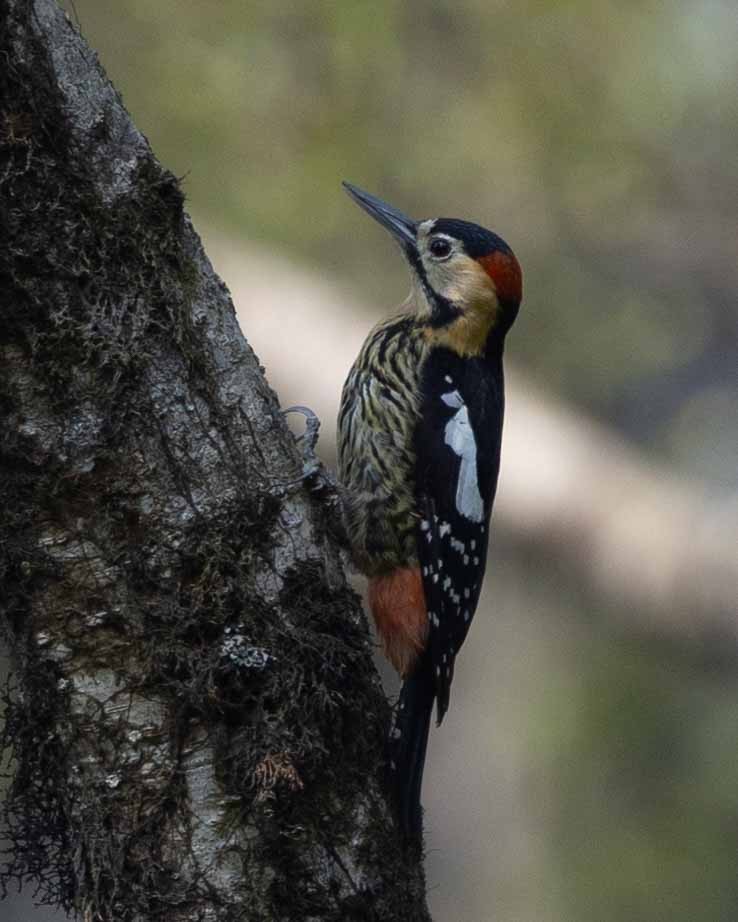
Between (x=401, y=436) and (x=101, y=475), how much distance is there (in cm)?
160

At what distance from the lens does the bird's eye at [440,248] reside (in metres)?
4.18

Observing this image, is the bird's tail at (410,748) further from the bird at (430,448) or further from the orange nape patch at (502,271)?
the orange nape patch at (502,271)

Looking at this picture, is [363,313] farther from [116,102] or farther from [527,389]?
[116,102]

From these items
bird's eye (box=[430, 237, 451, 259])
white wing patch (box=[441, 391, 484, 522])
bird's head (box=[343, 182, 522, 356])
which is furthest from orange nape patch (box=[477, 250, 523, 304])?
white wing patch (box=[441, 391, 484, 522])

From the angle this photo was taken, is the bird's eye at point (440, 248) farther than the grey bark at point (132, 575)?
Yes

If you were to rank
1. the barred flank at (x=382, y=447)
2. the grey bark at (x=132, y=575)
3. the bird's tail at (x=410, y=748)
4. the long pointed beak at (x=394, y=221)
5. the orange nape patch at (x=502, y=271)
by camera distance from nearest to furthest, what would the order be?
the grey bark at (x=132, y=575), the bird's tail at (x=410, y=748), the barred flank at (x=382, y=447), the orange nape patch at (x=502, y=271), the long pointed beak at (x=394, y=221)

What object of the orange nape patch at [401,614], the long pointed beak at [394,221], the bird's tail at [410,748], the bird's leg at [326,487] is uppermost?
the long pointed beak at [394,221]

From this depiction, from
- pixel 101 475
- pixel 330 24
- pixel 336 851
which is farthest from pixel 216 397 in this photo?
pixel 330 24

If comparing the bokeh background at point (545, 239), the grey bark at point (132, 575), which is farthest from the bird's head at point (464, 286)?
the bokeh background at point (545, 239)

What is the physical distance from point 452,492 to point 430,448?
13 cm

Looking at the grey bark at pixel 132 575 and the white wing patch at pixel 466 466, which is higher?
the white wing patch at pixel 466 466

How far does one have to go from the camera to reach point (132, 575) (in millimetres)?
2363

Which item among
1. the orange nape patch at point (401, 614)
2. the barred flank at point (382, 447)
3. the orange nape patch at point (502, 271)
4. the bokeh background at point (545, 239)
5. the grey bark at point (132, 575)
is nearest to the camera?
the grey bark at point (132, 575)

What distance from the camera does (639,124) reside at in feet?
26.2
